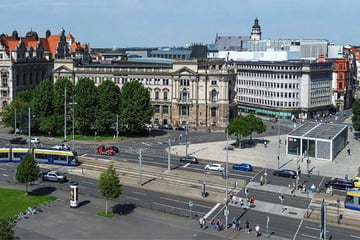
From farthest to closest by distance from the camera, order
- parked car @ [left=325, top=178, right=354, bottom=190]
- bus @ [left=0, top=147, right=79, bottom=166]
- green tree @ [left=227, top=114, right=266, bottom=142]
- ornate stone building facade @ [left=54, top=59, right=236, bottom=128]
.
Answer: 1. ornate stone building facade @ [left=54, top=59, right=236, bottom=128]
2. green tree @ [left=227, top=114, right=266, bottom=142]
3. bus @ [left=0, top=147, right=79, bottom=166]
4. parked car @ [left=325, top=178, right=354, bottom=190]

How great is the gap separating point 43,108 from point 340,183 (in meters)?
66.9

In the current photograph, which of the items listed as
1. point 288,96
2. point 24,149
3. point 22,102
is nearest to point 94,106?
point 22,102

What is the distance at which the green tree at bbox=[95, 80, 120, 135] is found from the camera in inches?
4648

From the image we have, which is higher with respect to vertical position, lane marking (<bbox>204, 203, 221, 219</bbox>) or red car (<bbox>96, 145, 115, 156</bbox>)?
red car (<bbox>96, 145, 115, 156</bbox>)

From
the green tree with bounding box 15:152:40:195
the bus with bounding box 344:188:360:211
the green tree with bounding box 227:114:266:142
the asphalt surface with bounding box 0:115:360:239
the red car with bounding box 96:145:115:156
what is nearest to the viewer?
the asphalt surface with bounding box 0:115:360:239


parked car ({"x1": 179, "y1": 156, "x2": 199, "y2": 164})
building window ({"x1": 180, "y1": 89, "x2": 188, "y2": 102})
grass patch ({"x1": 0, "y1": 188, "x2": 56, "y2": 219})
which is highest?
building window ({"x1": 180, "y1": 89, "x2": 188, "y2": 102})

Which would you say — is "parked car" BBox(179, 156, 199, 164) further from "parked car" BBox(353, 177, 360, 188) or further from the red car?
"parked car" BBox(353, 177, 360, 188)

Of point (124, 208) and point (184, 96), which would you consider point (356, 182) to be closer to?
point (124, 208)

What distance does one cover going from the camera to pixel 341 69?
625 ft

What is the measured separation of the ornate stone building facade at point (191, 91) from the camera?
458 ft

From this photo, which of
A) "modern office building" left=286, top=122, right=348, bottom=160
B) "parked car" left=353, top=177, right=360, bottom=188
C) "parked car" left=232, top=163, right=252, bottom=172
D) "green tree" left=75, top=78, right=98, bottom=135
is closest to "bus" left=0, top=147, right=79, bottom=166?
"green tree" left=75, top=78, right=98, bottom=135

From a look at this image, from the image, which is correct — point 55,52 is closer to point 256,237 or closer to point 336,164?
point 336,164

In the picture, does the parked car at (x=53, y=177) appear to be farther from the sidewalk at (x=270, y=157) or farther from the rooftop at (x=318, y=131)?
the rooftop at (x=318, y=131)

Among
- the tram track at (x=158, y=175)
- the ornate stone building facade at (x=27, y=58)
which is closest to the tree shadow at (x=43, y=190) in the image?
the tram track at (x=158, y=175)
